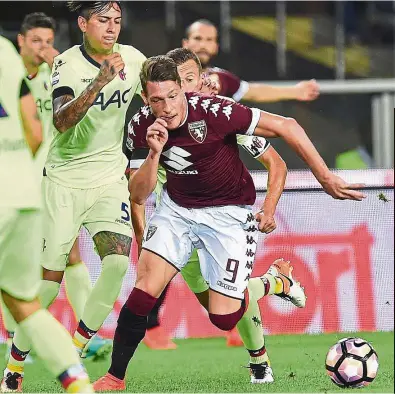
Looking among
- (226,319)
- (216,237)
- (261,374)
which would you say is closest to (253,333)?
(261,374)

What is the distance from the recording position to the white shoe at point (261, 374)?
264 inches

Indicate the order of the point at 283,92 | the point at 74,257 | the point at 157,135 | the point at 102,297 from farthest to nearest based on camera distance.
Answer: the point at 283,92, the point at 74,257, the point at 102,297, the point at 157,135

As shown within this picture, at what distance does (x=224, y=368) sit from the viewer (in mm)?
7578

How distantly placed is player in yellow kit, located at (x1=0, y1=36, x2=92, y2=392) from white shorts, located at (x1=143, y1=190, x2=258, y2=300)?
65.0 inches

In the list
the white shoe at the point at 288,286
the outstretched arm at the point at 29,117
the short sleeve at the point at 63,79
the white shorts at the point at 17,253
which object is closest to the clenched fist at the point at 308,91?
the white shoe at the point at 288,286

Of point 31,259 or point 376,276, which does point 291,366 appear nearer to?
point 376,276

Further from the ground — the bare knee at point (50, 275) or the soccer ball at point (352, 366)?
the bare knee at point (50, 275)

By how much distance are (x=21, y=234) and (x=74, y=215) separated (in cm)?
235

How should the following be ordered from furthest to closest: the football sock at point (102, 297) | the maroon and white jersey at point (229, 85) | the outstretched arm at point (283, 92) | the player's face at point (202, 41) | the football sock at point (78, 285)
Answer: the player's face at point (202, 41) → the maroon and white jersey at point (229, 85) → the outstretched arm at point (283, 92) → the football sock at point (78, 285) → the football sock at point (102, 297)

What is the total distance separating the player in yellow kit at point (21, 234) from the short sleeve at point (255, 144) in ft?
7.26

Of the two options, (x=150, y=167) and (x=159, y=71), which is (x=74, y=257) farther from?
(x=159, y=71)

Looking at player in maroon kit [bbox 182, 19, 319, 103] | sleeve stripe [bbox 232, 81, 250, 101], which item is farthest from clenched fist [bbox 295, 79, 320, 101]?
sleeve stripe [bbox 232, 81, 250, 101]

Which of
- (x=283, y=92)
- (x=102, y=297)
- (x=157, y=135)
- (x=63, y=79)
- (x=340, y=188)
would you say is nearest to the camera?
(x=340, y=188)

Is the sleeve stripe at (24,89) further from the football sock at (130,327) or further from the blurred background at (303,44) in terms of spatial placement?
the blurred background at (303,44)
